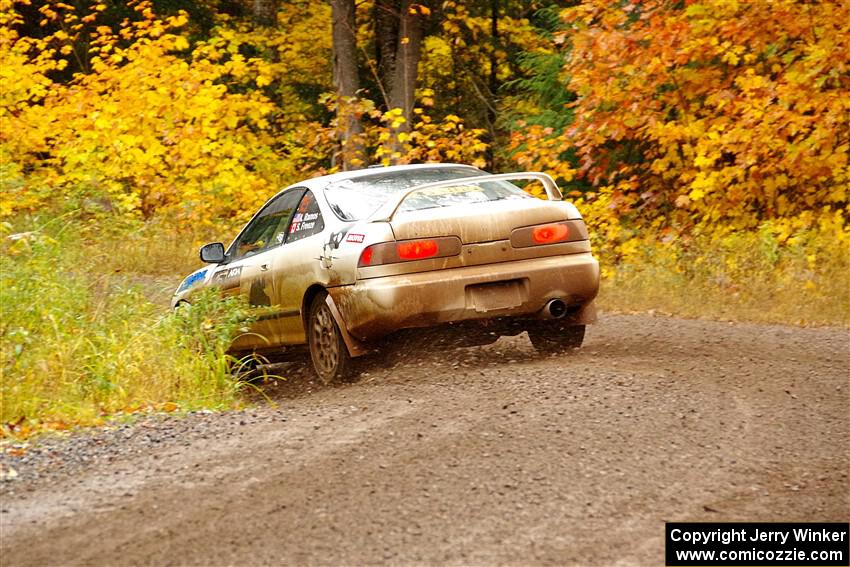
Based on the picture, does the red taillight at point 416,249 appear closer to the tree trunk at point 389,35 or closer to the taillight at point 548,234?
the taillight at point 548,234

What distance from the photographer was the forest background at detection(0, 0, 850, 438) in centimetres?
883

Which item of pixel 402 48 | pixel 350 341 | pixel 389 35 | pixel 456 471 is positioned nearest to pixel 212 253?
pixel 350 341

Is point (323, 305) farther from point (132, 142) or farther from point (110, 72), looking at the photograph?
point (110, 72)

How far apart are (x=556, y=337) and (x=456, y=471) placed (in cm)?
381

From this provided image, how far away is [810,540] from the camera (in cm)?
461

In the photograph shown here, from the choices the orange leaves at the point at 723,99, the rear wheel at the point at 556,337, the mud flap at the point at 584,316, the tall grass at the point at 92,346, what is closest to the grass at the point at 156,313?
the tall grass at the point at 92,346

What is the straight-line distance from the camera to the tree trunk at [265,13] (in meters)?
28.8

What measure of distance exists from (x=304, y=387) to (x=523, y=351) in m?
1.85

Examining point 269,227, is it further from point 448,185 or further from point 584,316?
point 584,316

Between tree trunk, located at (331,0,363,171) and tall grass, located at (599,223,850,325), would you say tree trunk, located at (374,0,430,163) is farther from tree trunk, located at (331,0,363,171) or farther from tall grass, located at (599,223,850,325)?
tall grass, located at (599,223,850,325)

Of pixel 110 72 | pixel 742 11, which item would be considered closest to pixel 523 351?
pixel 742 11

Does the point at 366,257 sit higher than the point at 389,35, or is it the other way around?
the point at 389,35

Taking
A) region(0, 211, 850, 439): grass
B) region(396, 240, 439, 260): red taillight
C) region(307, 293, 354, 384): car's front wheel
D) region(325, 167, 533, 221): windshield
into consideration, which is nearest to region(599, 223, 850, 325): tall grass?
region(0, 211, 850, 439): grass

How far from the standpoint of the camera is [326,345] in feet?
28.9
